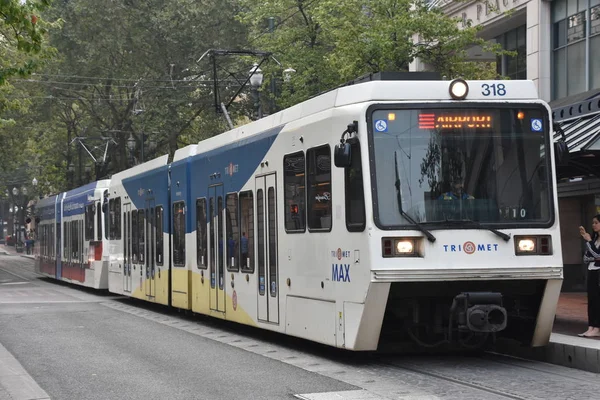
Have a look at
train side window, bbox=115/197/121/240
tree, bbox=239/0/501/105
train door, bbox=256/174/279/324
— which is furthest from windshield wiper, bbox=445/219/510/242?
train side window, bbox=115/197/121/240

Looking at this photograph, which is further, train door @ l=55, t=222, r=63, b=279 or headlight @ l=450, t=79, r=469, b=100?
train door @ l=55, t=222, r=63, b=279

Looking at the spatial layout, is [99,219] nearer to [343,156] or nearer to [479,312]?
[343,156]

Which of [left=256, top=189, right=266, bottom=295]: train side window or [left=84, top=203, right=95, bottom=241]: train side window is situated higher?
[left=84, top=203, right=95, bottom=241]: train side window

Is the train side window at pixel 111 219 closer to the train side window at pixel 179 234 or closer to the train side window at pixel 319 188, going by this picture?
the train side window at pixel 179 234

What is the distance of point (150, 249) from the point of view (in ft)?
79.9

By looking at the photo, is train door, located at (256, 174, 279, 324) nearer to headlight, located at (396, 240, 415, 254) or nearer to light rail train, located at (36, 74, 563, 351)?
light rail train, located at (36, 74, 563, 351)

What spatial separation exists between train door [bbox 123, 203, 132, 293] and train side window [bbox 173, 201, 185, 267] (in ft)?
16.4

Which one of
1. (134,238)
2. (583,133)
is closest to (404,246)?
(583,133)

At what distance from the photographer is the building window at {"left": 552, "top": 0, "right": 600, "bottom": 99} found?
26.5 m

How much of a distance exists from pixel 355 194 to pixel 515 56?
64.6 ft

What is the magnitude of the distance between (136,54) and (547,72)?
23860 mm

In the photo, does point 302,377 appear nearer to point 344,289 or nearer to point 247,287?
point 344,289

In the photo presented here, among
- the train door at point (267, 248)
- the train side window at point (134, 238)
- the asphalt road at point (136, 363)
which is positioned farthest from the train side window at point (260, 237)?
the train side window at point (134, 238)

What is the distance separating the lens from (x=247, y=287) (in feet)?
55.1
